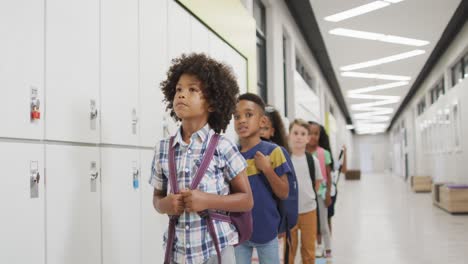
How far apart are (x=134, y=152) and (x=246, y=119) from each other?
32.5 inches

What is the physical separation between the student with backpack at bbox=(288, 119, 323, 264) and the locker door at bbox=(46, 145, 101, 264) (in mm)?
1556

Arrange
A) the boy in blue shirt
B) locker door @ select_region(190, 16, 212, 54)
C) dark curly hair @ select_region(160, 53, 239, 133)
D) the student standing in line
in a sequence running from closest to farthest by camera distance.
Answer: dark curly hair @ select_region(160, 53, 239, 133), the boy in blue shirt, locker door @ select_region(190, 16, 212, 54), the student standing in line

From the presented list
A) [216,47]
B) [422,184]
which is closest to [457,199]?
[216,47]

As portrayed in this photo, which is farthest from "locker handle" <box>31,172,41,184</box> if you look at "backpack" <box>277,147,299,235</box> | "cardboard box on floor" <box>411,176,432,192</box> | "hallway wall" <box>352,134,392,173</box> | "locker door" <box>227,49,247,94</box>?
"hallway wall" <box>352,134,392,173</box>

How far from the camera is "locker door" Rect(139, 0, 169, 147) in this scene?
10.0ft

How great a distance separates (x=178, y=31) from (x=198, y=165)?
2.37m

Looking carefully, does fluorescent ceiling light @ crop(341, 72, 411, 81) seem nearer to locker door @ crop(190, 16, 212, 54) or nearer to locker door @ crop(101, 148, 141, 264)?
locker door @ crop(190, 16, 212, 54)

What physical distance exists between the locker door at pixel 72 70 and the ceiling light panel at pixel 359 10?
7277 mm

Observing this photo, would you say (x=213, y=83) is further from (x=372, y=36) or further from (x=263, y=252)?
(x=372, y=36)

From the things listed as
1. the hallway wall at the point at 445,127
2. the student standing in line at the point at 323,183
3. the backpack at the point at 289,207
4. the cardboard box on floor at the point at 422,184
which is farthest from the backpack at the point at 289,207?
the cardboard box on floor at the point at 422,184

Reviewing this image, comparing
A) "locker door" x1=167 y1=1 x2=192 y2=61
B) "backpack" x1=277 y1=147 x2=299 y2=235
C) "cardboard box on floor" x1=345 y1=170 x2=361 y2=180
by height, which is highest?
"locker door" x1=167 y1=1 x2=192 y2=61

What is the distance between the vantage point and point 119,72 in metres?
2.71

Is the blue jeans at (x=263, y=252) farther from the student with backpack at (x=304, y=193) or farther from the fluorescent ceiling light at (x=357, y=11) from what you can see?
the fluorescent ceiling light at (x=357, y=11)

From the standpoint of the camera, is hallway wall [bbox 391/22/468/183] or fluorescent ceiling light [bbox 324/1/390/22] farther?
hallway wall [bbox 391/22/468/183]
